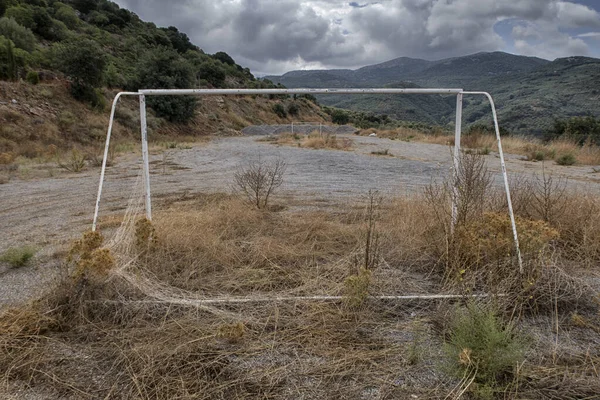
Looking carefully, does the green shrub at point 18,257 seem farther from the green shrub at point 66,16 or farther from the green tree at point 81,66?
the green shrub at point 66,16

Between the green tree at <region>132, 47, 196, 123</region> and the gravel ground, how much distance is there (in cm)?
1225

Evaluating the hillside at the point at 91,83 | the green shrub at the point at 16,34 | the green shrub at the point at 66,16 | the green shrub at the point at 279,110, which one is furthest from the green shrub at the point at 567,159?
the green shrub at the point at 66,16

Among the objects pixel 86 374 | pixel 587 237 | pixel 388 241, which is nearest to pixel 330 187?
pixel 388 241

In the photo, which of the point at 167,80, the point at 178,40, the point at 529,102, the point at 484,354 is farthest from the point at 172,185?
the point at 529,102

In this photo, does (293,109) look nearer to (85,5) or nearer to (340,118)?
(340,118)

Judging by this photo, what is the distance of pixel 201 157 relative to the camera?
53.3 ft

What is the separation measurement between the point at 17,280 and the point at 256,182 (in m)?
3.83

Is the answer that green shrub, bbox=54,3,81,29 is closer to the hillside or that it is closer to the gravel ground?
the hillside

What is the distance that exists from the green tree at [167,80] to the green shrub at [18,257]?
82.5 feet

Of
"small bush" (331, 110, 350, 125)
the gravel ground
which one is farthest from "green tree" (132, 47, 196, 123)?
"small bush" (331, 110, 350, 125)

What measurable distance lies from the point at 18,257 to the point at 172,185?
5463mm

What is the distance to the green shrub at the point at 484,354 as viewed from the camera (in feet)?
8.48

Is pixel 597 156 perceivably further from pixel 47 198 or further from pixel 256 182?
pixel 47 198

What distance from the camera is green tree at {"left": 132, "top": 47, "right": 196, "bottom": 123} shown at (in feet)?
93.0
